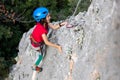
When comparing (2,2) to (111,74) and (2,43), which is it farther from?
(111,74)

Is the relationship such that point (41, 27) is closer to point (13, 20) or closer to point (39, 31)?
point (39, 31)

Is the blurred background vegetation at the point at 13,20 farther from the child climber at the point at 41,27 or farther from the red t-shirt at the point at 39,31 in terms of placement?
the red t-shirt at the point at 39,31

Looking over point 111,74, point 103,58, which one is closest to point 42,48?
point 103,58

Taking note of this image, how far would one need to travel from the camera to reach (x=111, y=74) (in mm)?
4609

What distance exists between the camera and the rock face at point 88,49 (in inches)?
179

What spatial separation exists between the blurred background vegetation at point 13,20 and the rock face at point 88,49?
269 centimetres

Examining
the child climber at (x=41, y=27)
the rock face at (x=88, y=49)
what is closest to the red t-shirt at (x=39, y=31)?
the child climber at (x=41, y=27)

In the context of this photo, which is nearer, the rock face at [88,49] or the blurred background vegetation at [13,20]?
the rock face at [88,49]

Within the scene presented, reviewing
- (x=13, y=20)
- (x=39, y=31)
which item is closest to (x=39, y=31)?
(x=39, y=31)

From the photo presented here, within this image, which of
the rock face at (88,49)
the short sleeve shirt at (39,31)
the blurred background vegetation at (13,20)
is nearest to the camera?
the rock face at (88,49)

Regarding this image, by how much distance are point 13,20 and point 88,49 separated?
718 cm

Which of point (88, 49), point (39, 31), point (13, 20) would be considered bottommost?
point (88, 49)

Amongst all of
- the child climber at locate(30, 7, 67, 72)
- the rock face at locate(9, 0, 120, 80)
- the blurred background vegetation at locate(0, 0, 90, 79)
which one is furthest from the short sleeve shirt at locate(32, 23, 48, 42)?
the blurred background vegetation at locate(0, 0, 90, 79)

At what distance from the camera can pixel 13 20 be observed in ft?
42.8
